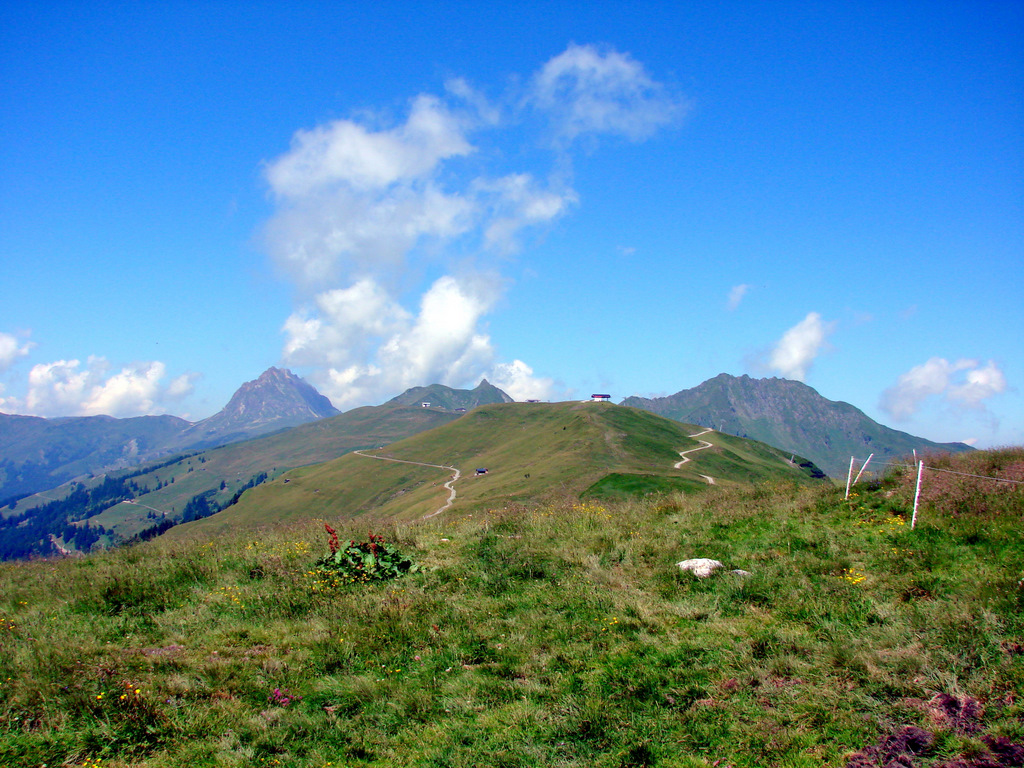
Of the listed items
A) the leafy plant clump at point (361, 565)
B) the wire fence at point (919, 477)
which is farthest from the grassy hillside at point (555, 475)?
the leafy plant clump at point (361, 565)

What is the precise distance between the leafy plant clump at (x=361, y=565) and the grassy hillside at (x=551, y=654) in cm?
29

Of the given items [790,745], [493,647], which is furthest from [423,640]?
[790,745]

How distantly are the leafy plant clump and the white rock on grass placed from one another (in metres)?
6.58

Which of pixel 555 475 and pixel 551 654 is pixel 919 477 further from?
pixel 555 475

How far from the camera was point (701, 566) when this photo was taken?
496 inches

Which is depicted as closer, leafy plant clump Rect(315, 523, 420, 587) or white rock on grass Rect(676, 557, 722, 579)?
white rock on grass Rect(676, 557, 722, 579)

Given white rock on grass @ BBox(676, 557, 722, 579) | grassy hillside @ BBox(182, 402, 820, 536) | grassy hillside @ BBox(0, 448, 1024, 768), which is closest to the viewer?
grassy hillside @ BBox(0, 448, 1024, 768)

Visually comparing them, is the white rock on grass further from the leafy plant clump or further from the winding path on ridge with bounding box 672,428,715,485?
the winding path on ridge with bounding box 672,428,715,485

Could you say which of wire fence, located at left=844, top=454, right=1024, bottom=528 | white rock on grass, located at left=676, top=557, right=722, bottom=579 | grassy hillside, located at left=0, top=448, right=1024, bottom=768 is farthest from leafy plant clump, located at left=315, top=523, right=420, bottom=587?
wire fence, located at left=844, top=454, right=1024, bottom=528

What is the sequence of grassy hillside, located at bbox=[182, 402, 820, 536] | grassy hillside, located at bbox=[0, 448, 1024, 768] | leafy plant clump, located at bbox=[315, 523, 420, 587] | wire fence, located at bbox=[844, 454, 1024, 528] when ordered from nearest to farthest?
grassy hillside, located at bbox=[0, 448, 1024, 768] < leafy plant clump, located at bbox=[315, 523, 420, 587] < wire fence, located at bbox=[844, 454, 1024, 528] < grassy hillside, located at bbox=[182, 402, 820, 536]

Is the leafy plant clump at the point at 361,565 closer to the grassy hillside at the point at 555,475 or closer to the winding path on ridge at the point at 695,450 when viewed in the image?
the grassy hillside at the point at 555,475

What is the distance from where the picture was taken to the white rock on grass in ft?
40.3

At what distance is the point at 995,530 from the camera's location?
39.1 ft

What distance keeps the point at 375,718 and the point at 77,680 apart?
4.28m
